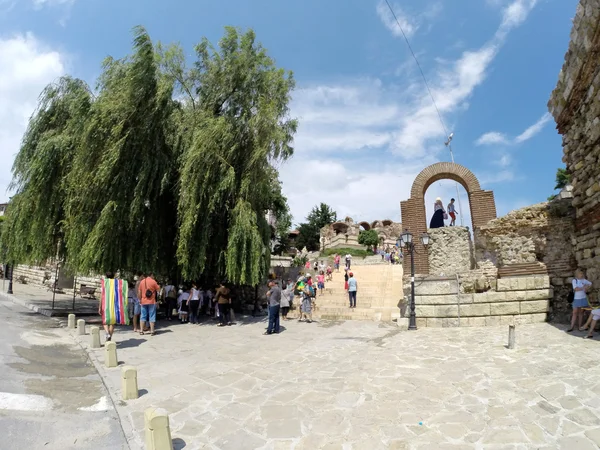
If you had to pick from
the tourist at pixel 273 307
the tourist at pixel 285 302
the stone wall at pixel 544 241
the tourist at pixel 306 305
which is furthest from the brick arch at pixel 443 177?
the tourist at pixel 273 307

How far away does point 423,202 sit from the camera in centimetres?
1275

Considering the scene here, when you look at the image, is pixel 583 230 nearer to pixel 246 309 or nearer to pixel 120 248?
pixel 246 309

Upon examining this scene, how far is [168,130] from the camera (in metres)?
12.4

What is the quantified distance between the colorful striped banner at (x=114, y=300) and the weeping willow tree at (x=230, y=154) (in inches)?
116

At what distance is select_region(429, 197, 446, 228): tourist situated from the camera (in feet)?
44.5

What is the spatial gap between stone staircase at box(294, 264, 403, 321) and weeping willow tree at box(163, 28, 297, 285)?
3435mm

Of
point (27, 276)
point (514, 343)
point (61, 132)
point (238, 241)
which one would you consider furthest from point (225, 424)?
point (27, 276)

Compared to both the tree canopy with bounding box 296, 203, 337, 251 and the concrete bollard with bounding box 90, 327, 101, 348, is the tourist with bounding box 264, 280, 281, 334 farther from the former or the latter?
the tree canopy with bounding box 296, 203, 337, 251

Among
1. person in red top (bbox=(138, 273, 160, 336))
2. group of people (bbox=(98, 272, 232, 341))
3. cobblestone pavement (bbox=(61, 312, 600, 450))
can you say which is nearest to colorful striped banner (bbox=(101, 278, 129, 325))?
group of people (bbox=(98, 272, 232, 341))

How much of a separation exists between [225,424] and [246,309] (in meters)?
10.6

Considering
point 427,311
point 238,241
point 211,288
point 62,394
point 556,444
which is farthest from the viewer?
point 211,288

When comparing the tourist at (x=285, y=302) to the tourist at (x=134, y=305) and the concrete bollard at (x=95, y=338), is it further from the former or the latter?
the concrete bollard at (x=95, y=338)

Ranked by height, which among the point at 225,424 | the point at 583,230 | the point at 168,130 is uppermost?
the point at 168,130

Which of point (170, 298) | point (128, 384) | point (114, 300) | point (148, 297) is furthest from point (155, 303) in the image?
point (128, 384)
